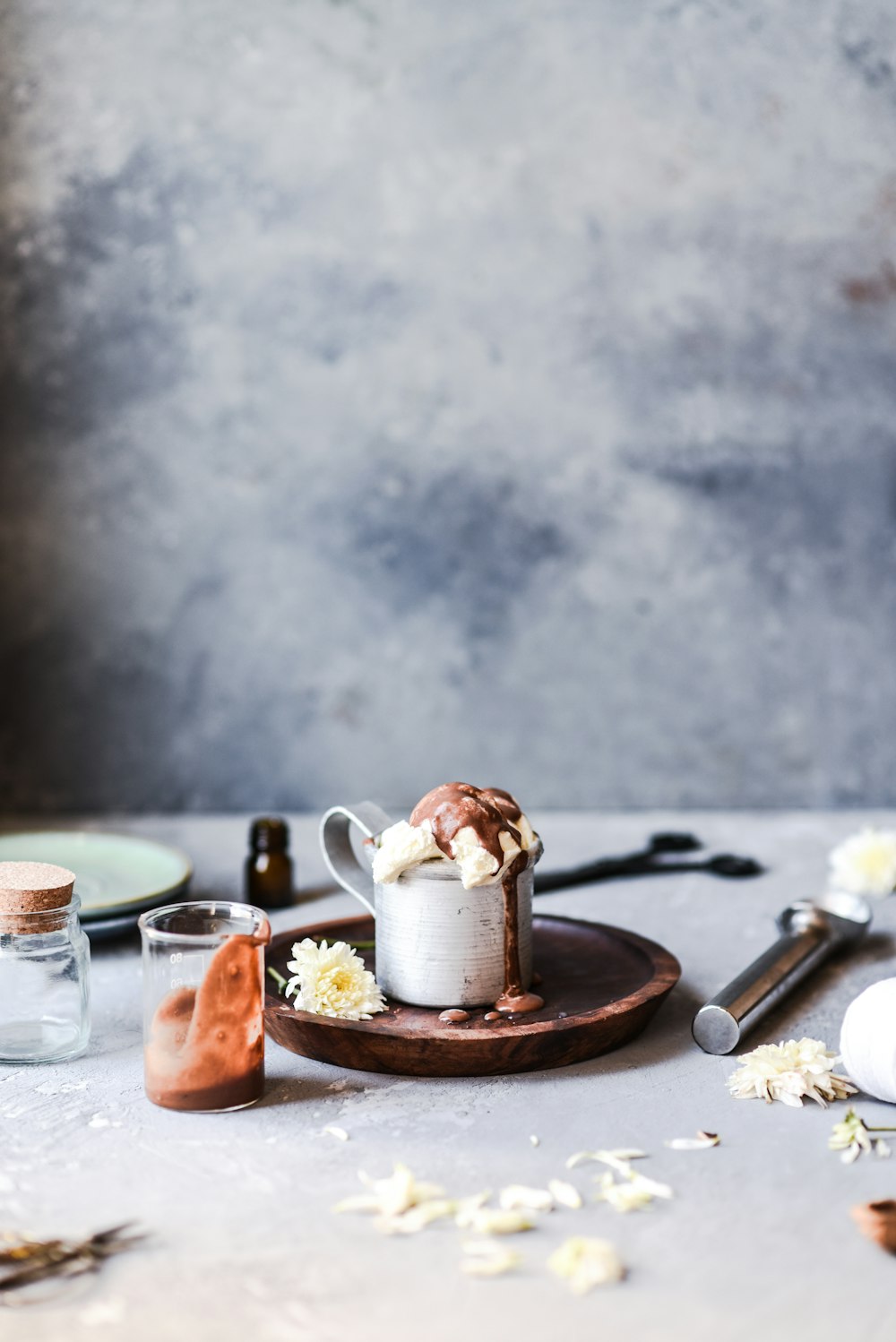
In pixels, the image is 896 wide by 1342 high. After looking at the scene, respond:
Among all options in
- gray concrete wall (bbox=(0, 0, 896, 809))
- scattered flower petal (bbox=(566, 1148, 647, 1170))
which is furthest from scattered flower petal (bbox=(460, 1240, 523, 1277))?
gray concrete wall (bbox=(0, 0, 896, 809))

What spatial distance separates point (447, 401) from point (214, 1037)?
151 centimetres

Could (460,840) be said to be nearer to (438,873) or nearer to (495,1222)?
(438,873)

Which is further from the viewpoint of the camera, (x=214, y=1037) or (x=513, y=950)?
(x=513, y=950)

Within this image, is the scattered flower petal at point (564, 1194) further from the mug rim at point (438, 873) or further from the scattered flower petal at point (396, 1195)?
the mug rim at point (438, 873)

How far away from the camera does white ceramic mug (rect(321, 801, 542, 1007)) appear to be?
1005mm

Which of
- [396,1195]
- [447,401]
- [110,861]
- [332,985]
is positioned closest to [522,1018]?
[332,985]

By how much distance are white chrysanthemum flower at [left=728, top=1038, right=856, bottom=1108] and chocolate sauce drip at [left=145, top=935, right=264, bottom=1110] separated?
1.20ft

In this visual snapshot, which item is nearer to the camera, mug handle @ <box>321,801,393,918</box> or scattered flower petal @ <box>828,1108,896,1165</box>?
scattered flower petal @ <box>828,1108,896,1165</box>

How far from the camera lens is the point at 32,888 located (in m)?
0.99

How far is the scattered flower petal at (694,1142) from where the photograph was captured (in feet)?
2.85

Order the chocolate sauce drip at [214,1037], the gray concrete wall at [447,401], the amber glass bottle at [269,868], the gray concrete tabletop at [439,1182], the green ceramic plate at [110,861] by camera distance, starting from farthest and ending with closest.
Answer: the gray concrete wall at [447,401]
the amber glass bottle at [269,868]
the green ceramic plate at [110,861]
the chocolate sauce drip at [214,1037]
the gray concrete tabletop at [439,1182]

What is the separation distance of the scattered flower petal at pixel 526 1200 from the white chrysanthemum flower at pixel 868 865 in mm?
925

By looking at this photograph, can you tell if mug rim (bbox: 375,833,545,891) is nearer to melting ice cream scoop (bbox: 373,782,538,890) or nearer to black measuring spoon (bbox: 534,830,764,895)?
melting ice cream scoop (bbox: 373,782,538,890)

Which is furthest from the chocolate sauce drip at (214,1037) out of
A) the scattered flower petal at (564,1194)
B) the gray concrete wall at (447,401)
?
the gray concrete wall at (447,401)
